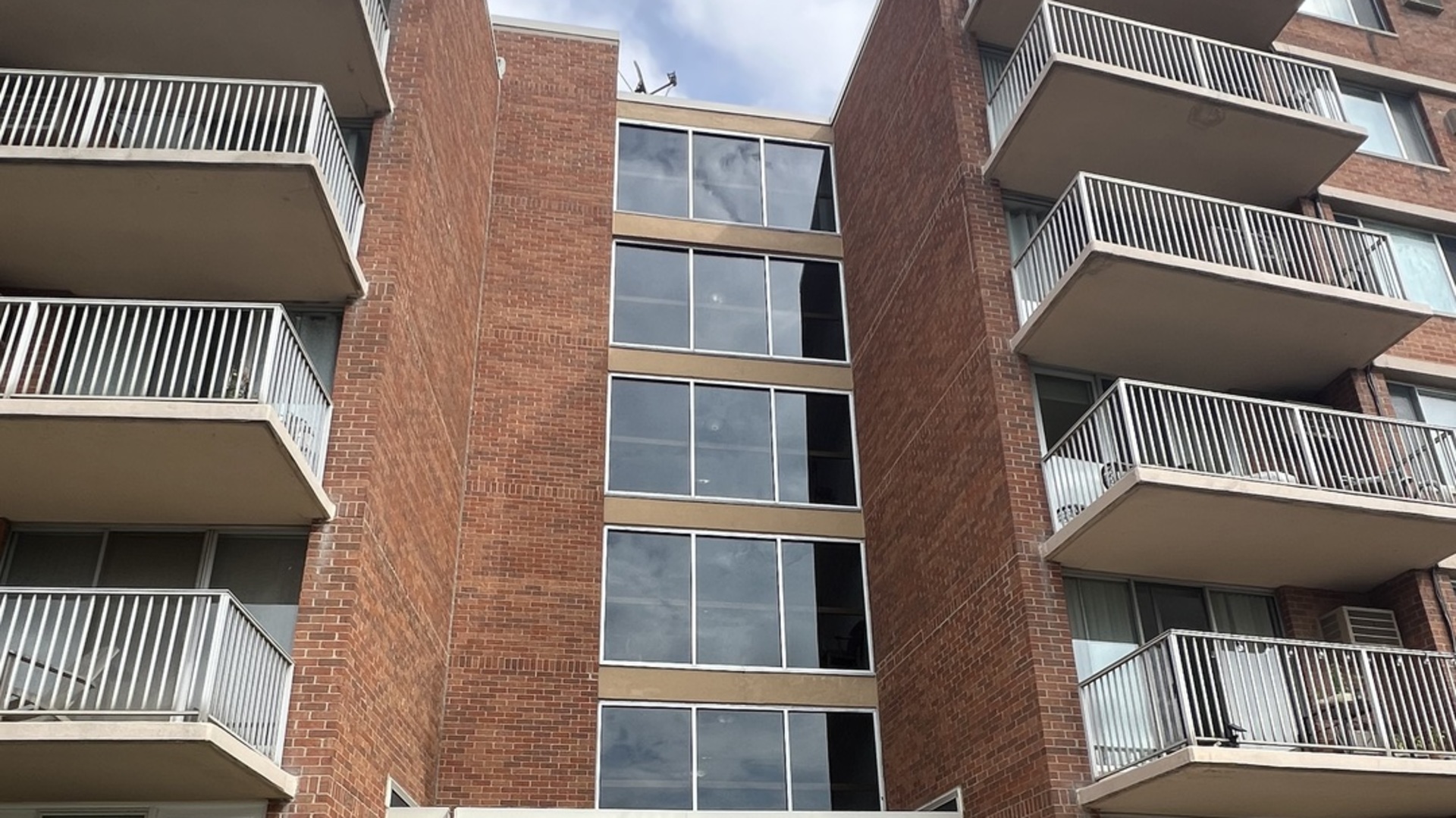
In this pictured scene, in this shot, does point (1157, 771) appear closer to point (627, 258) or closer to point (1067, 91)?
point (1067, 91)

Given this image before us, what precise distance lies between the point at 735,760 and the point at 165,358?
8.09 metres

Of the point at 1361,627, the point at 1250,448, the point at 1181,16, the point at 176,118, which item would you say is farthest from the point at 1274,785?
the point at 176,118

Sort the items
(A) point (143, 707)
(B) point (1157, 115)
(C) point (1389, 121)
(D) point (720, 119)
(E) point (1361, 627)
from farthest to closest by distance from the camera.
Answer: (D) point (720, 119), (C) point (1389, 121), (B) point (1157, 115), (E) point (1361, 627), (A) point (143, 707)

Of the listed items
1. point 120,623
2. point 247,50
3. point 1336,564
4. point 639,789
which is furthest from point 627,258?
point 1336,564

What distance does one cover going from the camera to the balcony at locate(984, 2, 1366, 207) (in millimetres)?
13266

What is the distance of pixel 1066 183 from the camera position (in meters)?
14.1

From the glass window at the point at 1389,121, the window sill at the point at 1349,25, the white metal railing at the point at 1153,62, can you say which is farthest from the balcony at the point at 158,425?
the window sill at the point at 1349,25

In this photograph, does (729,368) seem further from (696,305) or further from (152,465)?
(152,465)

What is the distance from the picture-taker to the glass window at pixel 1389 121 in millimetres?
16578

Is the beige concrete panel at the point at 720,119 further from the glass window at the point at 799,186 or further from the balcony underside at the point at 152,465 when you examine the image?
the balcony underside at the point at 152,465

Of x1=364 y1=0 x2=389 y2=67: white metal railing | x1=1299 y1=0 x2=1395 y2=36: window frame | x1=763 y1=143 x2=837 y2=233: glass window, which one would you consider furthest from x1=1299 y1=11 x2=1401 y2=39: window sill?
x1=364 y1=0 x2=389 y2=67: white metal railing

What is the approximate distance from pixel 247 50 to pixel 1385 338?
13.4 m

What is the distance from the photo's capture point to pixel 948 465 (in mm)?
13328

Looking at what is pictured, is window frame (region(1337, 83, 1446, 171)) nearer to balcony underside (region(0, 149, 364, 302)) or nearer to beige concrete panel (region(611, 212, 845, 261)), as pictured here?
beige concrete panel (region(611, 212, 845, 261))
